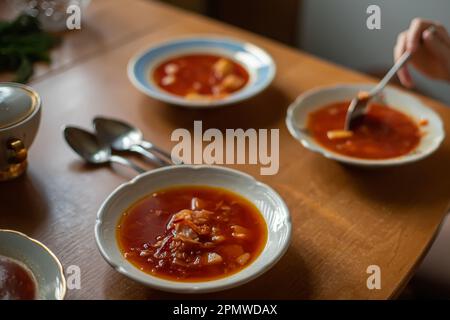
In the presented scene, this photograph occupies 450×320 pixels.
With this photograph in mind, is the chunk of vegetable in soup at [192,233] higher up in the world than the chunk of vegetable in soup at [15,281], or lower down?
higher up

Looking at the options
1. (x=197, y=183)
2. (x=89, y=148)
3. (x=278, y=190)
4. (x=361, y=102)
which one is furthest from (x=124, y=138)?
(x=361, y=102)

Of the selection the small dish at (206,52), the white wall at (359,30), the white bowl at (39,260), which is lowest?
the white wall at (359,30)

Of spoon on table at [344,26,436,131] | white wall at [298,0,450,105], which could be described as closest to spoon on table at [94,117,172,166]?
spoon on table at [344,26,436,131]

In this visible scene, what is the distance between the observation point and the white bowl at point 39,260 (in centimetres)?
85

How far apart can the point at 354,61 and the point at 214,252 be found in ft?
6.79

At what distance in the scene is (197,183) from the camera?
1070 millimetres

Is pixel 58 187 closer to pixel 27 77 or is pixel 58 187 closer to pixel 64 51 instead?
pixel 27 77

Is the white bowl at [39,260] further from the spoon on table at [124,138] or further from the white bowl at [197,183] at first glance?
the spoon on table at [124,138]

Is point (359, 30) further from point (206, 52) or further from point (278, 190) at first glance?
point (278, 190)

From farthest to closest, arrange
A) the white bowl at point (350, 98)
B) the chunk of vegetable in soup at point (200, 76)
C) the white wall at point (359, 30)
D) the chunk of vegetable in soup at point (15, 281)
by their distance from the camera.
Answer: the white wall at point (359, 30) → the chunk of vegetable in soup at point (200, 76) → the white bowl at point (350, 98) → the chunk of vegetable in soup at point (15, 281)

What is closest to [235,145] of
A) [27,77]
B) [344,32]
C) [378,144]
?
[378,144]

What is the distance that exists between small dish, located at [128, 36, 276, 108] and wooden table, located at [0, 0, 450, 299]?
4 centimetres

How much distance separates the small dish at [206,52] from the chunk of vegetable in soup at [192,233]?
34 cm

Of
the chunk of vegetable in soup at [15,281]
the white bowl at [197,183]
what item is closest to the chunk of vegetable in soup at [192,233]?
the white bowl at [197,183]
